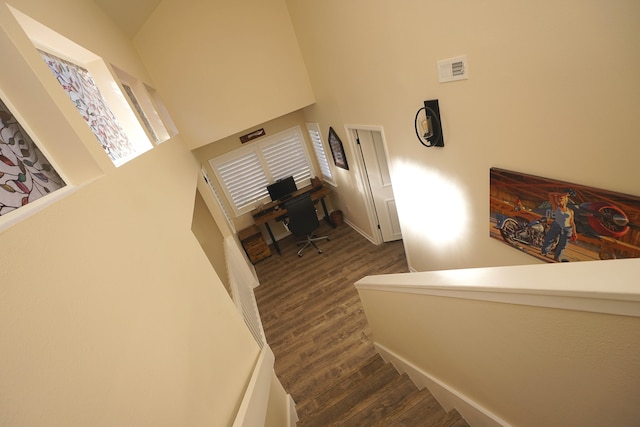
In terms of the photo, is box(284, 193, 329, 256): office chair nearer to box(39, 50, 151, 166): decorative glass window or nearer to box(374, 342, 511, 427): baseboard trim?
box(374, 342, 511, 427): baseboard trim

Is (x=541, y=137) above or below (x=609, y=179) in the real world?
above

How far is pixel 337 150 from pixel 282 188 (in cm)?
155

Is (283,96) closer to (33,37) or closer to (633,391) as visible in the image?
(33,37)

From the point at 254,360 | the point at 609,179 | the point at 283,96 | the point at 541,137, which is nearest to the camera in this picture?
the point at 609,179

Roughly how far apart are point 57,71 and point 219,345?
4.73 feet

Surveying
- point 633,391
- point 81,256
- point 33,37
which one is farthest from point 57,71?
point 633,391

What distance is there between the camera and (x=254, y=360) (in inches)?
69.3

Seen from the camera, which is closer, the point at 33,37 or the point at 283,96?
the point at 33,37

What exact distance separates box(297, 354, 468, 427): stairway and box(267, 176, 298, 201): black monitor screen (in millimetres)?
3646

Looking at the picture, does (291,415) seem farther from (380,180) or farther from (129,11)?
(129,11)

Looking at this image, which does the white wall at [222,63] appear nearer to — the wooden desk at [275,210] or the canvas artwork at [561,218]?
the wooden desk at [275,210]

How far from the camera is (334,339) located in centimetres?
340

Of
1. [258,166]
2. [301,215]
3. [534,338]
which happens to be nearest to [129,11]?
[258,166]

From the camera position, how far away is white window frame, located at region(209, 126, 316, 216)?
5.43m
